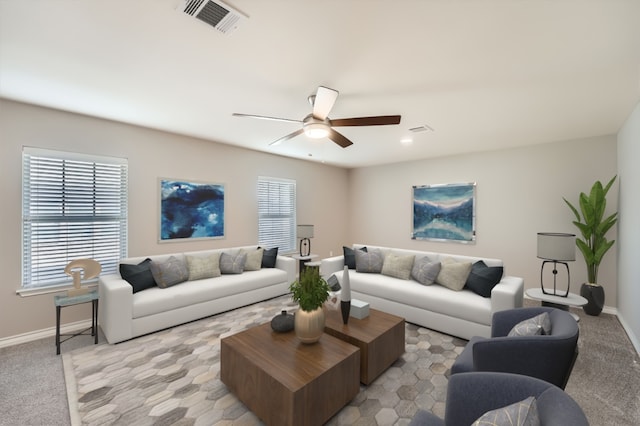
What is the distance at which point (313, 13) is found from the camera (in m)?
1.67

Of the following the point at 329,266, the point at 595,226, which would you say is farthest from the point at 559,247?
the point at 329,266

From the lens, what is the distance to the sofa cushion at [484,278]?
3.19m

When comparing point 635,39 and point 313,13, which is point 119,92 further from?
point 635,39

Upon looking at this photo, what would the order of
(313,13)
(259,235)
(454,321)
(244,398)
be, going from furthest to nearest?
(259,235)
(454,321)
(244,398)
(313,13)

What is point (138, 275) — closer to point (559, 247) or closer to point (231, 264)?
point (231, 264)

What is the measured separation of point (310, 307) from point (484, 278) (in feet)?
7.54

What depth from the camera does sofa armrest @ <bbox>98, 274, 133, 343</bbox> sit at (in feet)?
9.61

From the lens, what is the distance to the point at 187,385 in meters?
2.27

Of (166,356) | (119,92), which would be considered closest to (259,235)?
(166,356)

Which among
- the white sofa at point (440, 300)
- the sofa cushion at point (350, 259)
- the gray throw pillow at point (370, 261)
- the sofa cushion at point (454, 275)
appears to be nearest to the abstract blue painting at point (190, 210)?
the sofa cushion at point (350, 259)

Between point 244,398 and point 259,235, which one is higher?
point 259,235

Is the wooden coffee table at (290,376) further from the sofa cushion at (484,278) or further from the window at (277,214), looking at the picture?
the window at (277,214)

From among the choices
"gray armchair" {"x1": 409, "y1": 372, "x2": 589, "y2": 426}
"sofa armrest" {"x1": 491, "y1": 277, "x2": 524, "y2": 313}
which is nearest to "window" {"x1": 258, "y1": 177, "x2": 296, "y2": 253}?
"sofa armrest" {"x1": 491, "y1": 277, "x2": 524, "y2": 313}

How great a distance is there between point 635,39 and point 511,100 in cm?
102
